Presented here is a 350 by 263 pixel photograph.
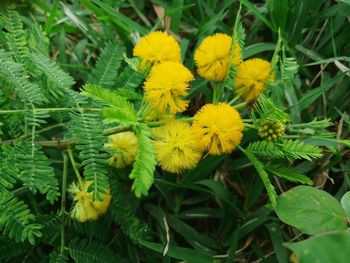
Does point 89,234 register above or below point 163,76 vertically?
below

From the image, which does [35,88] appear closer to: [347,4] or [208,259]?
[208,259]

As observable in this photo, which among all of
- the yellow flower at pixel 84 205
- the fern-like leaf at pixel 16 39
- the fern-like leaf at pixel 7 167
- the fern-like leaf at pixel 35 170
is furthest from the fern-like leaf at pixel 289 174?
the fern-like leaf at pixel 16 39

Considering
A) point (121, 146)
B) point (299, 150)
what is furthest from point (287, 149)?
point (121, 146)

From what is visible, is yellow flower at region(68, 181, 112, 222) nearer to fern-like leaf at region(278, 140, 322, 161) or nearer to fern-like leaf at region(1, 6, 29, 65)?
fern-like leaf at region(1, 6, 29, 65)

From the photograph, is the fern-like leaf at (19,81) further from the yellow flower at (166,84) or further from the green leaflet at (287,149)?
the green leaflet at (287,149)

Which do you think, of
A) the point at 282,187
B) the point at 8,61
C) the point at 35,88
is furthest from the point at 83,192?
the point at 282,187

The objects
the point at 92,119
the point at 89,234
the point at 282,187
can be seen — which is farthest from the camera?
the point at 282,187

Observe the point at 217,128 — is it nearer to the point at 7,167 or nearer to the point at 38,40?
the point at 7,167
